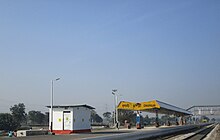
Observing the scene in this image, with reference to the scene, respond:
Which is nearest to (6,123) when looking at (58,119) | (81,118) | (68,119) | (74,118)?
(58,119)

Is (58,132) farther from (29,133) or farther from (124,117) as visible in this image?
(124,117)

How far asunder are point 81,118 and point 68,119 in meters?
2.55

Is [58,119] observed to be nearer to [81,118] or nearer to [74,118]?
[74,118]

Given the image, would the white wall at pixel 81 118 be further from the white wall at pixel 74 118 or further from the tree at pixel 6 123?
the tree at pixel 6 123

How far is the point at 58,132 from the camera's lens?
1559 inches

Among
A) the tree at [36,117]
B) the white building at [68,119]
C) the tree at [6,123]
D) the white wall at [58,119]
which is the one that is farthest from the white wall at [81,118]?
the tree at [36,117]

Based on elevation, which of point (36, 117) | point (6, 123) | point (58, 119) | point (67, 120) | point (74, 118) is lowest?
point (36, 117)

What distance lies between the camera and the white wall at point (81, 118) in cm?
3947

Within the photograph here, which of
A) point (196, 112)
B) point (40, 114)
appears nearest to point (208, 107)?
point (196, 112)

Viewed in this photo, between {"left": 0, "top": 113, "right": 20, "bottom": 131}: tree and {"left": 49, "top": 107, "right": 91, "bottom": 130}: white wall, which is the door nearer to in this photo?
{"left": 49, "top": 107, "right": 91, "bottom": 130}: white wall

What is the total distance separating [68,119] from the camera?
39.0 m

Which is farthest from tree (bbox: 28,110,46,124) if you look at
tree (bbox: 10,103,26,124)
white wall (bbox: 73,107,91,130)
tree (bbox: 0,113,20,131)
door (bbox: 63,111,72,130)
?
door (bbox: 63,111,72,130)

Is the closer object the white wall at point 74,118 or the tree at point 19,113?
the white wall at point 74,118

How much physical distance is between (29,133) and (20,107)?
114 m
